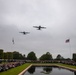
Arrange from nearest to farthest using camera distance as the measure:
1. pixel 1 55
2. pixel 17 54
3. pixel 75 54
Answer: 1. pixel 1 55
2. pixel 75 54
3. pixel 17 54

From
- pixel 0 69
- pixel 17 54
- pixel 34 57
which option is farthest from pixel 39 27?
pixel 17 54

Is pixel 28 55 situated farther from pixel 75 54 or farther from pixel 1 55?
pixel 1 55

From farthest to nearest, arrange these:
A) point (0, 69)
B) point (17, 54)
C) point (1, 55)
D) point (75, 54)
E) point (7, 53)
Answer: point (17, 54) → point (75, 54) → point (7, 53) → point (1, 55) → point (0, 69)

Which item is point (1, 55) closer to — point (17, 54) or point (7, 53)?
point (7, 53)

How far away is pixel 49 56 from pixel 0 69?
95.4 metres

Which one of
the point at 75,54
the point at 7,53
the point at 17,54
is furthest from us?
the point at 17,54

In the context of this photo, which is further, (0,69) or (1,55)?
(1,55)

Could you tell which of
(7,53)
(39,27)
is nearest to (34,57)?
(7,53)

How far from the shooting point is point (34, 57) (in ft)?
403

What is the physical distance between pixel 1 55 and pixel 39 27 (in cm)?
4636

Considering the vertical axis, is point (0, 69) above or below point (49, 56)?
below

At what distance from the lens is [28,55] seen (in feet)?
415

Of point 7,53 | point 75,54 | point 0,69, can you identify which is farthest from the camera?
point 75,54

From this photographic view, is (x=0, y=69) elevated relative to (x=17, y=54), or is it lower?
lower
